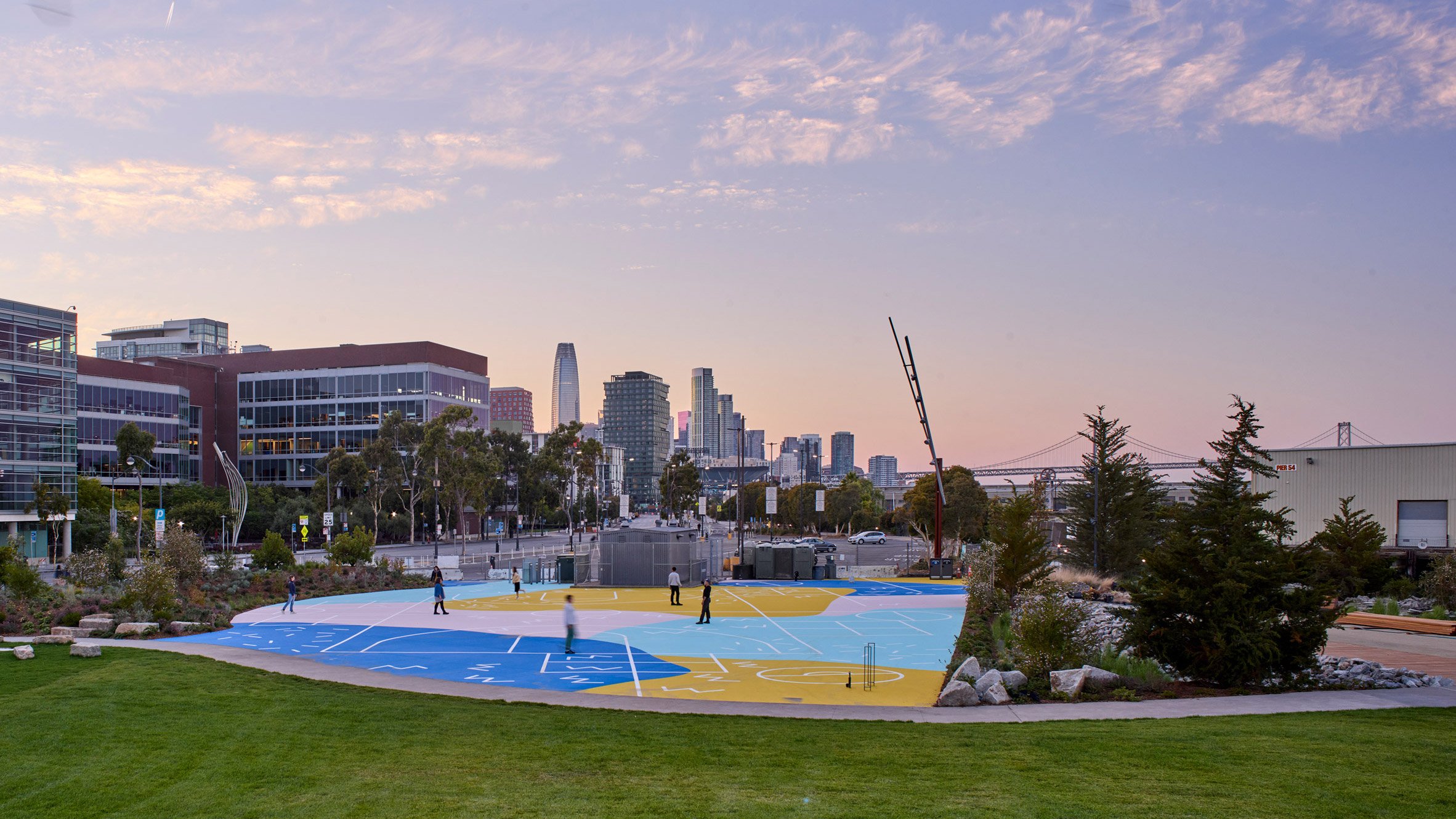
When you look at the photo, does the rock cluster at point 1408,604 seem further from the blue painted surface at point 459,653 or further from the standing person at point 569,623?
the standing person at point 569,623

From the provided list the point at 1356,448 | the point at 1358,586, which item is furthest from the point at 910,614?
the point at 1356,448

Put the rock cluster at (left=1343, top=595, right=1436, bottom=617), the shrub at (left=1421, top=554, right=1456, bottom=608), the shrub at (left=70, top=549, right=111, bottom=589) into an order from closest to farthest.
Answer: the shrub at (left=1421, top=554, right=1456, bottom=608), the rock cluster at (left=1343, top=595, right=1436, bottom=617), the shrub at (left=70, top=549, right=111, bottom=589)

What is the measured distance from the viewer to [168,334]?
571 ft

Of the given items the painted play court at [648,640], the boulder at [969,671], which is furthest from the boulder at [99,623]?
the boulder at [969,671]

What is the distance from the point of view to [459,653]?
84.1 feet

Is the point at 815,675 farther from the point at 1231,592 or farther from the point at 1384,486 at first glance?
the point at 1384,486

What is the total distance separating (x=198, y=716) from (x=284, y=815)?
18.4 feet

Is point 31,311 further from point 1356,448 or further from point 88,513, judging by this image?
point 1356,448

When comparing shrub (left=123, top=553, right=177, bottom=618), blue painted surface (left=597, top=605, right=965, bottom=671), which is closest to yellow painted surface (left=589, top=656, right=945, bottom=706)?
blue painted surface (left=597, top=605, right=965, bottom=671)

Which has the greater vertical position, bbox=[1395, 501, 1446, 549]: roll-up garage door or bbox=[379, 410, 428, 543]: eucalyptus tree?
bbox=[379, 410, 428, 543]: eucalyptus tree

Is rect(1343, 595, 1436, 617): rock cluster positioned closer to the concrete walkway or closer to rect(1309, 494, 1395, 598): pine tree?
rect(1309, 494, 1395, 598): pine tree

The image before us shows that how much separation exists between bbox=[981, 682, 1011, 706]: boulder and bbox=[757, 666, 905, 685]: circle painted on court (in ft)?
16.0

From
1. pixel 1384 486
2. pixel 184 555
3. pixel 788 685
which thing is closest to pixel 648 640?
pixel 788 685

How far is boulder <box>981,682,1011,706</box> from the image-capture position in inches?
656
